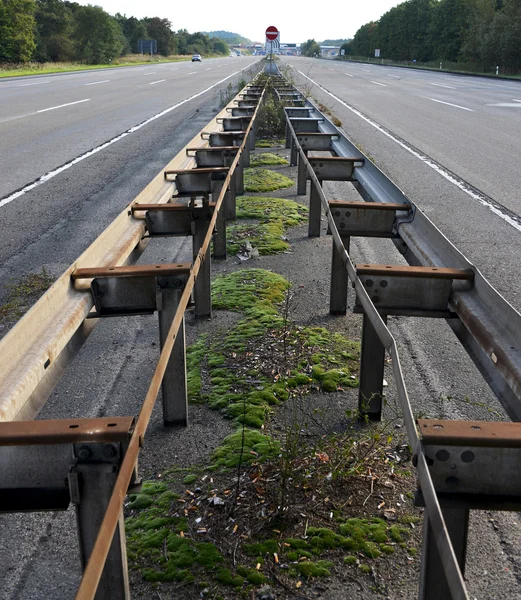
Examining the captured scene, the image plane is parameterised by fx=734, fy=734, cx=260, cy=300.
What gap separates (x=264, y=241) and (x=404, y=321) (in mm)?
2308

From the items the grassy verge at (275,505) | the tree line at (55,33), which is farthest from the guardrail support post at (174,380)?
the tree line at (55,33)

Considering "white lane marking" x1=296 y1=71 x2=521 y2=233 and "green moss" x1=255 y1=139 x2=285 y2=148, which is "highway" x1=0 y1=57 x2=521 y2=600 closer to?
"white lane marking" x1=296 y1=71 x2=521 y2=233

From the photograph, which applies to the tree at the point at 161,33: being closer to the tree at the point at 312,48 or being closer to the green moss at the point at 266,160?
the tree at the point at 312,48

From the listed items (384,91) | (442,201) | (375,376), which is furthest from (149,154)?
(384,91)

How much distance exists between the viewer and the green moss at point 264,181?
1000 centimetres

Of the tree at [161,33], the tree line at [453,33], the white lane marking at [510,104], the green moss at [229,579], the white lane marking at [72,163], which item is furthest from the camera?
the tree at [161,33]

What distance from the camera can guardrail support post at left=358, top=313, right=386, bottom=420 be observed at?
3.72 m

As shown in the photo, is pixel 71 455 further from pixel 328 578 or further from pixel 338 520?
pixel 338 520

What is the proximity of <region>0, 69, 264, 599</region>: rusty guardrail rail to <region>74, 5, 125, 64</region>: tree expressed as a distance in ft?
268

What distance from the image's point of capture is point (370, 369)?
3.75 m

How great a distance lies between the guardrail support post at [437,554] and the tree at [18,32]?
64.9 m

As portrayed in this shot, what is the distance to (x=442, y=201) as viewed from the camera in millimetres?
9672

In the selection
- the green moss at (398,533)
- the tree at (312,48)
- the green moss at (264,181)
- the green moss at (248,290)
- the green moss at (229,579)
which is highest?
the green moss at (229,579)

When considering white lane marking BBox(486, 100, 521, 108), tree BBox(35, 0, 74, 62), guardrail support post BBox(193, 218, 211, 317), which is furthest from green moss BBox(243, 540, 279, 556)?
tree BBox(35, 0, 74, 62)
